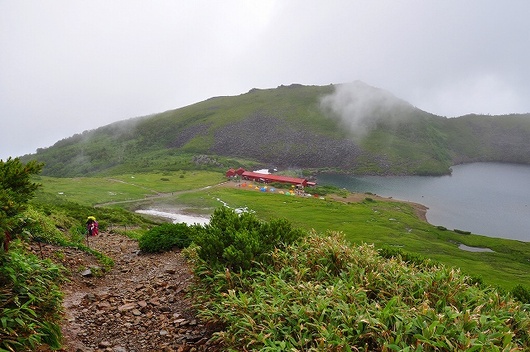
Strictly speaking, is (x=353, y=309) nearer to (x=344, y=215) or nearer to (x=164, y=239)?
(x=164, y=239)

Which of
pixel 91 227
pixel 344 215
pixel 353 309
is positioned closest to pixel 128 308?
pixel 353 309

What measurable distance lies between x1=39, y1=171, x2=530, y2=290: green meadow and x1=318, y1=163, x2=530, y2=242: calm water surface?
13.6 metres

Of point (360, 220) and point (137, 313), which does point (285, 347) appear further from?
point (360, 220)

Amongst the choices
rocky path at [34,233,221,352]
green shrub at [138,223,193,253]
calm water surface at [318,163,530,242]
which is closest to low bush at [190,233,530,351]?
rocky path at [34,233,221,352]

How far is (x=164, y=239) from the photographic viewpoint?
17984 millimetres

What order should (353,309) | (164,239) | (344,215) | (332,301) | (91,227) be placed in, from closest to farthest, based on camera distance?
(353,309)
(332,301)
(164,239)
(91,227)
(344,215)

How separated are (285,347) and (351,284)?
97.4 inches

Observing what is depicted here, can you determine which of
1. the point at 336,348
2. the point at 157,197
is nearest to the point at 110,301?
the point at 336,348

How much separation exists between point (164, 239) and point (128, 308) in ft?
27.4

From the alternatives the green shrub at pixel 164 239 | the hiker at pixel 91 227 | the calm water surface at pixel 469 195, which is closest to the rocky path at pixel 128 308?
the green shrub at pixel 164 239

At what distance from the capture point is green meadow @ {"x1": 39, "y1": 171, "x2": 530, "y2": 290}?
53000mm

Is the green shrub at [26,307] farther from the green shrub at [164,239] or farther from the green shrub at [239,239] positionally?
the green shrub at [164,239]

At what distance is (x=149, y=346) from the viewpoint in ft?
26.5

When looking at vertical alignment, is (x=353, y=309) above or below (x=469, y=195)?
above
